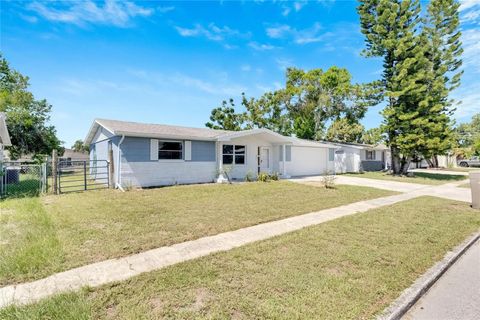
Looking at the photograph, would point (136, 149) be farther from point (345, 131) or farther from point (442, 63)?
point (345, 131)

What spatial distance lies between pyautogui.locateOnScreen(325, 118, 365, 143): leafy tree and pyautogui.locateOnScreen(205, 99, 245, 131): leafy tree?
514 inches

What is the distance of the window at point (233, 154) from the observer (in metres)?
15.7

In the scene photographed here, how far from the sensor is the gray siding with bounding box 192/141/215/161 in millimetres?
14109

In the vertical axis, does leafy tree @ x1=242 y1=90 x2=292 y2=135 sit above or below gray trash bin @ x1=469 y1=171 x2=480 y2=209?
above

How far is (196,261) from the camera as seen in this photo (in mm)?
4074

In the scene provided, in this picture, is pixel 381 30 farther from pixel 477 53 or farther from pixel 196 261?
pixel 196 261

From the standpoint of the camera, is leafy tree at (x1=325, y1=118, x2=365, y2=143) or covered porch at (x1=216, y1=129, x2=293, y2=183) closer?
covered porch at (x1=216, y1=129, x2=293, y2=183)

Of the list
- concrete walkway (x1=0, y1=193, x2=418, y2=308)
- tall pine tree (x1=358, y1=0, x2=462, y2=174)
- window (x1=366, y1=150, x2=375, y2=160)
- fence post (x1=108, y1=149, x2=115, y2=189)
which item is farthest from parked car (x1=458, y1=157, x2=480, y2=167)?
fence post (x1=108, y1=149, x2=115, y2=189)

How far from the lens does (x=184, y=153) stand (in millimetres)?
13703

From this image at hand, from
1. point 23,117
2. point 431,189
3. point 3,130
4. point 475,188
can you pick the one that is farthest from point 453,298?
point 23,117

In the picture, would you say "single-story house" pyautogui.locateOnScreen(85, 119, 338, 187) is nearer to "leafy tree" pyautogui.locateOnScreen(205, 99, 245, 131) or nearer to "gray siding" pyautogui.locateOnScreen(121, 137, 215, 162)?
"gray siding" pyautogui.locateOnScreen(121, 137, 215, 162)

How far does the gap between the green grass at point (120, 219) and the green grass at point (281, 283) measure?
1.25 metres

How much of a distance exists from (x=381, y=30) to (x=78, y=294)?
25.8 meters

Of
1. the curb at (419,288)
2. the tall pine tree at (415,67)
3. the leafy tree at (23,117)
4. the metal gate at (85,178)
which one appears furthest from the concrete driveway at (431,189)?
the leafy tree at (23,117)
